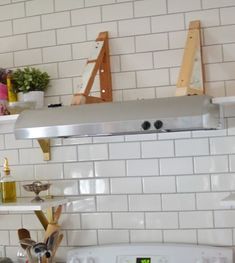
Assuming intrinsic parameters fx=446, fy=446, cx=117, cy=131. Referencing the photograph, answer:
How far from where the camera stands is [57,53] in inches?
88.7

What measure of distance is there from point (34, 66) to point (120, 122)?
0.92m

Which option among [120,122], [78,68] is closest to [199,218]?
[120,122]

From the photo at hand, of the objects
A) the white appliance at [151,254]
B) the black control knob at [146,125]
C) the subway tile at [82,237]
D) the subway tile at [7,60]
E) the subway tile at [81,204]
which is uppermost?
the subway tile at [7,60]

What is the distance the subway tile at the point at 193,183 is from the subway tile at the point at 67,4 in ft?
3.22

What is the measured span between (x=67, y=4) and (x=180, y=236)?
4.14ft

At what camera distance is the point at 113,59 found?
2.16 meters

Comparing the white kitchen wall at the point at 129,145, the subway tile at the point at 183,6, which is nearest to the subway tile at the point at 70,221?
the white kitchen wall at the point at 129,145

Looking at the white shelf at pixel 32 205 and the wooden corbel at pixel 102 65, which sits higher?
the wooden corbel at pixel 102 65

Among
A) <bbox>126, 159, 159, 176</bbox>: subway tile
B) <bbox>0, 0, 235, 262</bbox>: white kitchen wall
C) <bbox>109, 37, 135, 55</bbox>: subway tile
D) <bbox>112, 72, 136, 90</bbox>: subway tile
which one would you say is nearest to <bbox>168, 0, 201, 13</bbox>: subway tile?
<bbox>0, 0, 235, 262</bbox>: white kitchen wall

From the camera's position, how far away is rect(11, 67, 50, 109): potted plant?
6.95ft

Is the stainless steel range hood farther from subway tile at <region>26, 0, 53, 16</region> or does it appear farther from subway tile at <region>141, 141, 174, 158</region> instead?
subway tile at <region>26, 0, 53, 16</region>

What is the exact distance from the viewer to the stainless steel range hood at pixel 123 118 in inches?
57.3

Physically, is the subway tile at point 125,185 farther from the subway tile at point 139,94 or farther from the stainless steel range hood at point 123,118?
the stainless steel range hood at point 123,118

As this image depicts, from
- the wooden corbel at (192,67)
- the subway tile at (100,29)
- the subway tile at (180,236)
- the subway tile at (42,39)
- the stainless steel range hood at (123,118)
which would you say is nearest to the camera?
the stainless steel range hood at (123,118)
